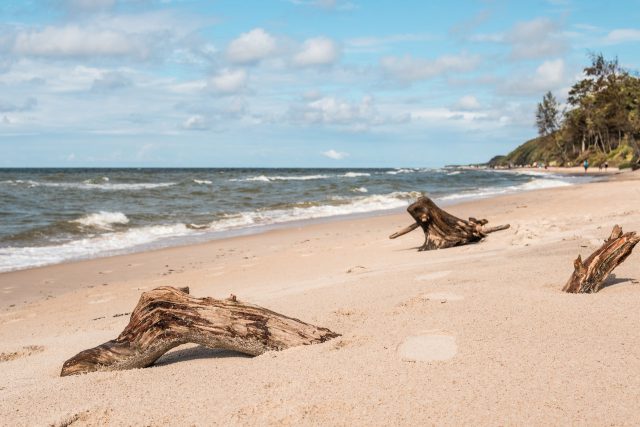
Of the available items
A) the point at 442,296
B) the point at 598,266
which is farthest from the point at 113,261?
the point at 598,266

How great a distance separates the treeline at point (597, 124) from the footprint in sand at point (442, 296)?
5871 centimetres

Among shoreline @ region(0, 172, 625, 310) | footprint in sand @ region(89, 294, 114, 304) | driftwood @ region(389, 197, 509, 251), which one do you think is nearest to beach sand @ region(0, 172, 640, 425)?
footprint in sand @ region(89, 294, 114, 304)

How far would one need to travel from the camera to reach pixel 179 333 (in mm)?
4430

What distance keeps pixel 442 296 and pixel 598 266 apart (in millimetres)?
1547

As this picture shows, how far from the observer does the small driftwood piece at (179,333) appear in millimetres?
4426

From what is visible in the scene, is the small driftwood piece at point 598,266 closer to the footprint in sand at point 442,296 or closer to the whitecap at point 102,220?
the footprint in sand at point 442,296

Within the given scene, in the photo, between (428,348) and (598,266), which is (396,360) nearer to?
(428,348)

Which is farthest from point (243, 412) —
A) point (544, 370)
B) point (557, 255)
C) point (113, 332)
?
point (557, 255)

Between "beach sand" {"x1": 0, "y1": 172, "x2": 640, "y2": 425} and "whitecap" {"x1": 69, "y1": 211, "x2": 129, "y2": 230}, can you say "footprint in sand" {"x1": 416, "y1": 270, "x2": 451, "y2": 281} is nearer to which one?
"beach sand" {"x1": 0, "y1": 172, "x2": 640, "y2": 425}

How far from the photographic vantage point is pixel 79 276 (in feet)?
37.4

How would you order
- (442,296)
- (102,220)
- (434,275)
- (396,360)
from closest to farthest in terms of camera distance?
(396,360), (442,296), (434,275), (102,220)

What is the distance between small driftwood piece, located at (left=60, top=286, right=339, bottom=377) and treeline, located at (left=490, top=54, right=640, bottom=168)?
199ft

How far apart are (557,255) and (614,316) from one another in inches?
117

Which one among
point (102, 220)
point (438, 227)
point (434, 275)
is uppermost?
point (438, 227)
